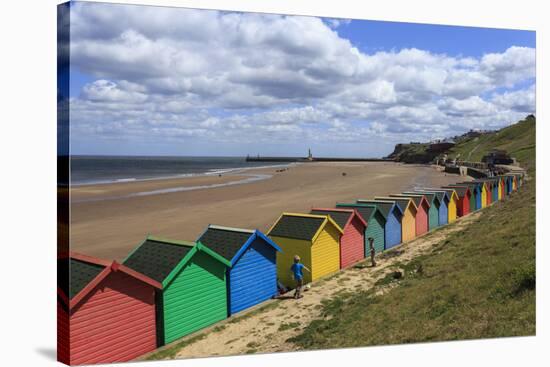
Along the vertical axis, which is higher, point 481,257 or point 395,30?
point 395,30

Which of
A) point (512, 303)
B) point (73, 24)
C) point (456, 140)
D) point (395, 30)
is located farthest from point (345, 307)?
point (456, 140)

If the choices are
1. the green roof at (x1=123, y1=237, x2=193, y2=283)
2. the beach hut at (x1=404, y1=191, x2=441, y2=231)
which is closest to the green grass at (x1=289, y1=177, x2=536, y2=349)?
the green roof at (x1=123, y1=237, x2=193, y2=283)

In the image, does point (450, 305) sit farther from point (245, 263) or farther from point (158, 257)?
point (158, 257)

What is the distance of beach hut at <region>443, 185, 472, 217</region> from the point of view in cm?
2650

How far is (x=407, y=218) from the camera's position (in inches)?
829

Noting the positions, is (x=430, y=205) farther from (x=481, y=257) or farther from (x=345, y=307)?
(x=345, y=307)

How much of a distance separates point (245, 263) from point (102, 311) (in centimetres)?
444

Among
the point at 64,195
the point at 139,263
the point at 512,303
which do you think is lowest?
the point at 512,303

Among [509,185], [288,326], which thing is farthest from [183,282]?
[509,185]

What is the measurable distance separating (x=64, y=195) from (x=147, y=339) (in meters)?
3.79

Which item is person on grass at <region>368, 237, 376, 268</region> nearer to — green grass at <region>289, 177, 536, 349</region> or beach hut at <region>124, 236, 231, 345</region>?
green grass at <region>289, 177, 536, 349</region>

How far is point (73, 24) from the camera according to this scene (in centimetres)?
801

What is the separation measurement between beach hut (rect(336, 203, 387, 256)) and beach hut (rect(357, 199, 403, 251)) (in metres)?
0.20

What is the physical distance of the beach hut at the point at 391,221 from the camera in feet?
63.2
